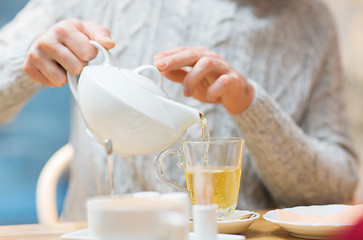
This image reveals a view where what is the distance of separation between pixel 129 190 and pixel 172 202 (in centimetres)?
72

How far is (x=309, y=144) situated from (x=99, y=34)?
1.89ft

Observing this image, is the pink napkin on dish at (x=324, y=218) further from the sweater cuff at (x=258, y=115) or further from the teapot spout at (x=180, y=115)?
the sweater cuff at (x=258, y=115)

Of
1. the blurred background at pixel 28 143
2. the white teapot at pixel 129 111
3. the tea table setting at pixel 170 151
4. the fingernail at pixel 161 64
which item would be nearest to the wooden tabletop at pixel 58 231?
the tea table setting at pixel 170 151

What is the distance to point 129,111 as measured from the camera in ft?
1.74

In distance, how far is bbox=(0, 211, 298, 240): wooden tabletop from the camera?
592mm

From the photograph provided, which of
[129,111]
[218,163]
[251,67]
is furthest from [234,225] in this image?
[251,67]

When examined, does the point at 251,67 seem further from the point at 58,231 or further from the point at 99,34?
the point at 58,231

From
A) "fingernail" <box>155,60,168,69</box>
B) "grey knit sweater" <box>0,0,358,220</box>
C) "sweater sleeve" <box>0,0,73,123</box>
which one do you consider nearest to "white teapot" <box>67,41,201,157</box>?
"fingernail" <box>155,60,168,69</box>

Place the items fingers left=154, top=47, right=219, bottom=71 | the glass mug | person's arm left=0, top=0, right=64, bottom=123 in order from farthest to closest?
person's arm left=0, top=0, right=64, bottom=123, fingers left=154, top=47, right=219, bottom=71, the glass mug

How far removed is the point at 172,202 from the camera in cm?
40

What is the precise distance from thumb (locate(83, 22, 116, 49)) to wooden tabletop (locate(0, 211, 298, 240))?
28cm

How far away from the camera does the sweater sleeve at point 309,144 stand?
96 cm

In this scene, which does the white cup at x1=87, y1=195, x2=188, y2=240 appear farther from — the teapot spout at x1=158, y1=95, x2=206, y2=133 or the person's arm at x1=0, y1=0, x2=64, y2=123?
the person's arm at x1=0, y1=0, x2=64, y2=123

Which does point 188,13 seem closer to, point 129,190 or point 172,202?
point 129,190
